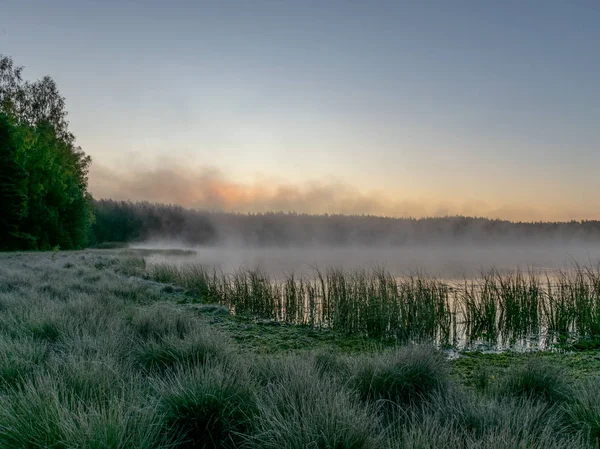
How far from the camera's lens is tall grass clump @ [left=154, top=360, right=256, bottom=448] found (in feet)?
8.14

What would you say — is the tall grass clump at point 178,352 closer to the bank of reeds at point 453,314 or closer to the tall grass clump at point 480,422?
the tall grass clump at point 480,422

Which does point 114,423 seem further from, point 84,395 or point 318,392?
point 318,392

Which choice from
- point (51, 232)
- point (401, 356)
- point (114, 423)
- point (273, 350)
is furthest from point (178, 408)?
point (51, 232)

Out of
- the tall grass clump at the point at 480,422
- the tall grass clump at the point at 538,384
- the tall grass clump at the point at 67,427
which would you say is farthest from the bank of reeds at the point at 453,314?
the tall grass clump at the point at 67,427

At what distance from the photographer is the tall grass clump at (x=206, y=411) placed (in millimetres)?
2482

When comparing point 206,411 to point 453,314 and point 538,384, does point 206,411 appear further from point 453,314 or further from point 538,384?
point 453,314

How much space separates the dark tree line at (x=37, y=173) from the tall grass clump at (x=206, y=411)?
92.7 ft

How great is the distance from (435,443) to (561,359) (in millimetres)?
5447

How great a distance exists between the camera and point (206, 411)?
2.59 metres

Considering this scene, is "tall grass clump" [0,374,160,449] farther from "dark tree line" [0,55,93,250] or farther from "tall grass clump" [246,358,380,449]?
"dark tree line" [0,55,93,250]

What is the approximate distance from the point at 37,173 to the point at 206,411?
33.0m

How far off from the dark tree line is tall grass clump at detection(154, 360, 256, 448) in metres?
28.3

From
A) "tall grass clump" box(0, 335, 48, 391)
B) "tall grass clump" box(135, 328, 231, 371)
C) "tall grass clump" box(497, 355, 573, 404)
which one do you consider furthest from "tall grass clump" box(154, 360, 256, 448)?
"tall grass clump" box(497, 355, 573, 404)

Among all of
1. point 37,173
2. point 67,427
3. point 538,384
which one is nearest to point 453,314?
point 538,384
